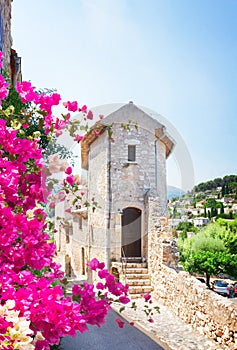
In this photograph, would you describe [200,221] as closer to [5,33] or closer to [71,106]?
[5,33]

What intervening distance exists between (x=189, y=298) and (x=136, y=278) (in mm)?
4155

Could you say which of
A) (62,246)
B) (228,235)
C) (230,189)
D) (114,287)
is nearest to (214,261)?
(228,235)

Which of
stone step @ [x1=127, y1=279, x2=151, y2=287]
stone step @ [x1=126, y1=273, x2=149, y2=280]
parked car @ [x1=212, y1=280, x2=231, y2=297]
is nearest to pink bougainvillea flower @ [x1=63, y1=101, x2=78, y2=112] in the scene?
stone step @ [x1=127, y1=279, x2=151, y2=287]

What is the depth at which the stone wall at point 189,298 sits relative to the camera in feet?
21.0

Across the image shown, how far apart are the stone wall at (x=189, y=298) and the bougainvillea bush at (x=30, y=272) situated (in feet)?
16.7

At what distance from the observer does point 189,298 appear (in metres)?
8.23

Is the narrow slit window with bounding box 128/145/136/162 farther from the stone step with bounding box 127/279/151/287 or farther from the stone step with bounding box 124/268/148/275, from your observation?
the stone step with bounding box 127/279/151/287

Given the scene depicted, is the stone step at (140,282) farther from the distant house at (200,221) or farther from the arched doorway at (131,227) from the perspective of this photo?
the distant house at (200,221)

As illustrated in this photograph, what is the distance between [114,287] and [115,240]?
35.8 feet

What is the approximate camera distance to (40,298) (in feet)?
5.31

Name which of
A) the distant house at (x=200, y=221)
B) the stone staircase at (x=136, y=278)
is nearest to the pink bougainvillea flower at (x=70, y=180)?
the stone staircase at (x=136, y=278)

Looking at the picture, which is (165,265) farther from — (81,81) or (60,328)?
(60,328)

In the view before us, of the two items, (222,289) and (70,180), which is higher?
(70,180)

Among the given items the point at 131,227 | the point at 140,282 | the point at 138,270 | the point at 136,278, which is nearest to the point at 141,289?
the point at 140,282
